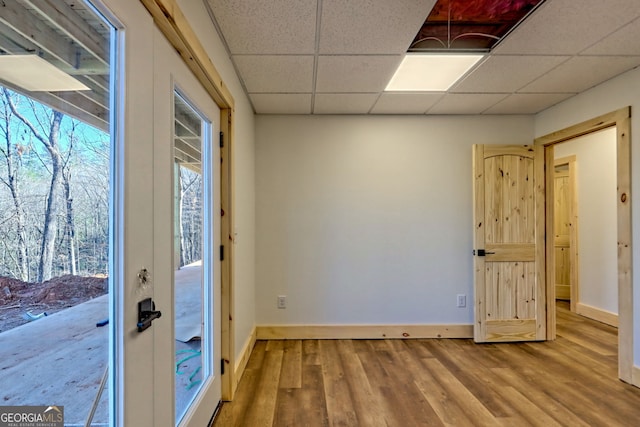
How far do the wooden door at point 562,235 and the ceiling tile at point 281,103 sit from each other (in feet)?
13.4

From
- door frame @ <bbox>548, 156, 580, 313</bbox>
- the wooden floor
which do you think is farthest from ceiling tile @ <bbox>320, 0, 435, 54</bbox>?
door frame @ <bbox>548, 156, 580, 313</bbox>

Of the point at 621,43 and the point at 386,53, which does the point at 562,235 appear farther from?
the point at 386,53

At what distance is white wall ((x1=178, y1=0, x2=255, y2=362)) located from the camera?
1.71 meters

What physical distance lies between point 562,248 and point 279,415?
4865mm

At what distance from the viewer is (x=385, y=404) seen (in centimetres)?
196

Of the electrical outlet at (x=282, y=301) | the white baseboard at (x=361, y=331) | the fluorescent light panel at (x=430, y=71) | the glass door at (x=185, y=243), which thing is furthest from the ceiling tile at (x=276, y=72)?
the white baseboard at (x=361, y=331)

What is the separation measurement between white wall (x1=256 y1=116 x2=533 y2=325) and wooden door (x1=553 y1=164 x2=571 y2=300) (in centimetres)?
228

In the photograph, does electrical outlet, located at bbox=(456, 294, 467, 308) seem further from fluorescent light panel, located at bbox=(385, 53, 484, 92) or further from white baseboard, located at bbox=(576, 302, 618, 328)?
fluorescent light panel, located at bbox=(385, 53, 484, 92)

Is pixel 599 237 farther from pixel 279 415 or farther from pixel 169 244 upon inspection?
pixel 169 244

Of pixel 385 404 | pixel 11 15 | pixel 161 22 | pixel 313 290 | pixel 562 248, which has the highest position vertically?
pixel 161 22

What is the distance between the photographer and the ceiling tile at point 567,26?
5.19ft

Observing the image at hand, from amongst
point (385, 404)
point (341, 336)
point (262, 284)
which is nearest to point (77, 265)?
point (385, 404)

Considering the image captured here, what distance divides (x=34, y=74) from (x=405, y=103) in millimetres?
2779

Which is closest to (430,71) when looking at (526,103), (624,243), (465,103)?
(465,103)
